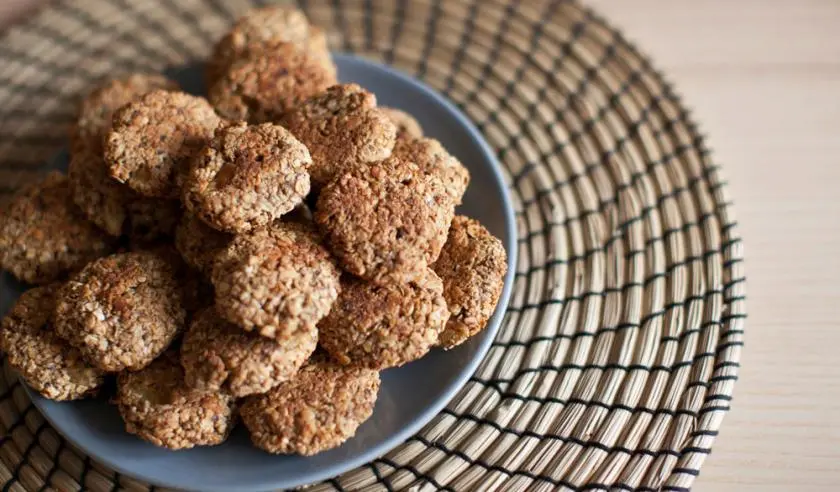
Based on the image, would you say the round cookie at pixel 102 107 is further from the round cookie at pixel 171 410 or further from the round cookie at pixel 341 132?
the round cookie at pixel 171 410

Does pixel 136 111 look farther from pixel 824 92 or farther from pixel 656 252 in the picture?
pixel 824 92

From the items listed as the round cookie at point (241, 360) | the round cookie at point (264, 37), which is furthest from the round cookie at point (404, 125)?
the round cookie at point (241, 360)

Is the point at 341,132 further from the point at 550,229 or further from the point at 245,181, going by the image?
the point at 550,229

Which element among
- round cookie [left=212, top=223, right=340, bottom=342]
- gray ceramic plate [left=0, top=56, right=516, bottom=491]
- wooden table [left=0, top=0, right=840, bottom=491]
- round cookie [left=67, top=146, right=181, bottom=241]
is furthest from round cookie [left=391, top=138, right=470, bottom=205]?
wooden table [left=0, top=0, right=840, bottom=491]

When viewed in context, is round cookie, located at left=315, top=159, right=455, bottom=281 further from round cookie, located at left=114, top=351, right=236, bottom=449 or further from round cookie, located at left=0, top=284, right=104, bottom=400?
round cookie, located at left=0, top=284, right=104, bottom=400

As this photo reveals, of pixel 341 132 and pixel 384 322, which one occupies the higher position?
pixel 341 132

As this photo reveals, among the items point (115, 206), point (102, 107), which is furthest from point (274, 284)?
point (102, 107)

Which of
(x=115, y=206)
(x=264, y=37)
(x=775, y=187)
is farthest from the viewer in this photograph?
(x=775, y=187)
